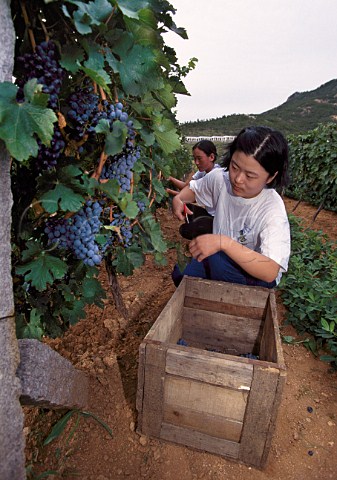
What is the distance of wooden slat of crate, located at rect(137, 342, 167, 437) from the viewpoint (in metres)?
1.56

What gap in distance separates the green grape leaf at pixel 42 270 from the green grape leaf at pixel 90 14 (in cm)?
70

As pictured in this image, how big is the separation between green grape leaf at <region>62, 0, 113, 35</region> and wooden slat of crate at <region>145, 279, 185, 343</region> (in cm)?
122

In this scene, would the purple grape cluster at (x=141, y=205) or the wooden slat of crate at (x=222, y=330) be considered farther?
the wooden slat of crate at (x=222, y=330)

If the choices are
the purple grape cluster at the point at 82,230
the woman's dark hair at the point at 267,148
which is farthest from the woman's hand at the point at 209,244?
the purple grape cluster at the point at 82,230

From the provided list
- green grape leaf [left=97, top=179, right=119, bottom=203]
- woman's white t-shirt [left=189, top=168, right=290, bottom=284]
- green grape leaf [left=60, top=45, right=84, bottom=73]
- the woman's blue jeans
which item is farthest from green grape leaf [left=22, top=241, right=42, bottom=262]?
the woman's blue jeans

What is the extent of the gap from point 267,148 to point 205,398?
1.39 meters

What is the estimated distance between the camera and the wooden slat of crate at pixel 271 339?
156cm

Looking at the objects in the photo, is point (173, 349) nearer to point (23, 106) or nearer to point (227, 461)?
point (227, 461)

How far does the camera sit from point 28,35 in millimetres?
923

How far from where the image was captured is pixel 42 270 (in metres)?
1.17

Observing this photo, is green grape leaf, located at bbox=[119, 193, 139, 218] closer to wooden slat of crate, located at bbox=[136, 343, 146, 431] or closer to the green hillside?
wooden slat of crate, located at bbox=[136, 343, 146, 431]

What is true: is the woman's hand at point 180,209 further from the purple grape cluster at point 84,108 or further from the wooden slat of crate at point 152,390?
the purple grape cluster at point 84,108

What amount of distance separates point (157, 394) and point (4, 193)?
3.90 feet

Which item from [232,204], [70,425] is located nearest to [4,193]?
[70,425]
